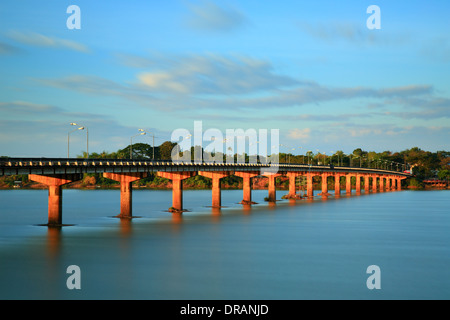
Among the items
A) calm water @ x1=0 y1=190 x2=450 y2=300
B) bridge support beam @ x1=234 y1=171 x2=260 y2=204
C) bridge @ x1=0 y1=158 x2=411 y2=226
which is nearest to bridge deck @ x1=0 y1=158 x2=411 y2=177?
bridge @ x1=0 y1=158 x2=411 y2=226

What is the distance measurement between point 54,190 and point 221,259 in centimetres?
2929

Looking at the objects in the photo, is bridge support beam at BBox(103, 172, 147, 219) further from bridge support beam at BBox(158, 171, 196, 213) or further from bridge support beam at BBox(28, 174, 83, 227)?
bridge support beam at BBox(28, 174, 83, 227)

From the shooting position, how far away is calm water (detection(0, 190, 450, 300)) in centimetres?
3803

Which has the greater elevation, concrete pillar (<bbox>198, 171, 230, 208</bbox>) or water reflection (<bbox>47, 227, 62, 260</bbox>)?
concrete pillar (<bbox>198, 171, 230, 208</bbox>)

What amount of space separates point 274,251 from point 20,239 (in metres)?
29.6

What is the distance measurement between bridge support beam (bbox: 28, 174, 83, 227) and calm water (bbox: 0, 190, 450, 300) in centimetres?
215

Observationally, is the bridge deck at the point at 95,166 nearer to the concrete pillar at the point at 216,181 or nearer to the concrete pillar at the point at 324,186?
the concrete pillar at the point at 216,181

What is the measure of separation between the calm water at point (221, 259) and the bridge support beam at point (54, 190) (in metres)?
2.15

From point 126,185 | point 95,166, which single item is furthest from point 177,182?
point 95,166

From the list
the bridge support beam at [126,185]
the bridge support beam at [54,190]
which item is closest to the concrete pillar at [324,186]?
the bridge support beam at [126,185]

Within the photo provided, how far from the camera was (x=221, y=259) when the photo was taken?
168 feet
